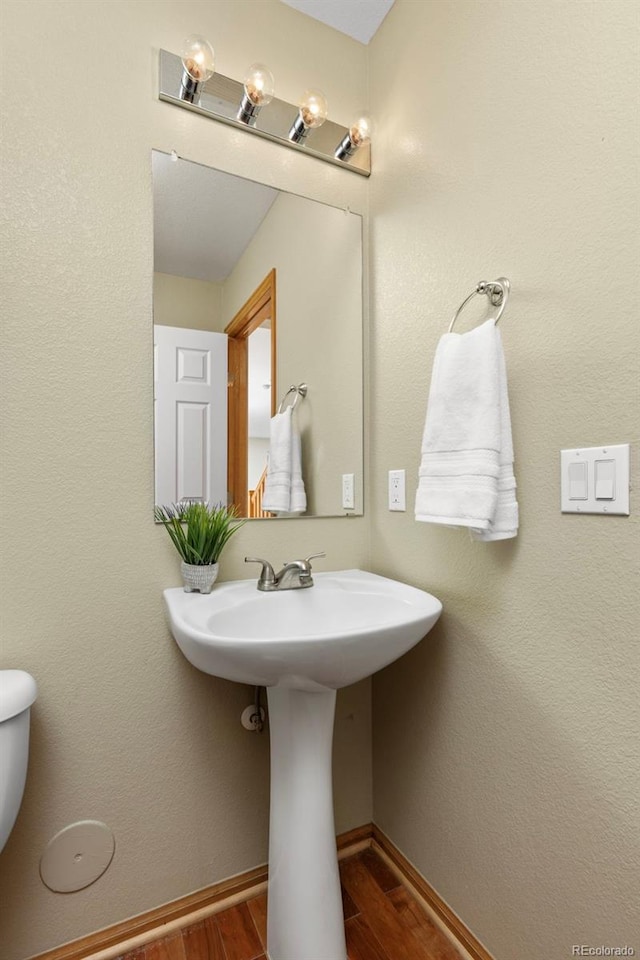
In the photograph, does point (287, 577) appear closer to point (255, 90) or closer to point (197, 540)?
point (197, 540)

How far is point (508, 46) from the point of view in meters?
0.98

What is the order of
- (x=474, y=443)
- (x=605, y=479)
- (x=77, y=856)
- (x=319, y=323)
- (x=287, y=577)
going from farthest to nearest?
1. (x=319, y=323)
2. (x=287, y=577)
3. (x=77, y=856)
4. (x=474, y=443)
5. (x=605, y=479)

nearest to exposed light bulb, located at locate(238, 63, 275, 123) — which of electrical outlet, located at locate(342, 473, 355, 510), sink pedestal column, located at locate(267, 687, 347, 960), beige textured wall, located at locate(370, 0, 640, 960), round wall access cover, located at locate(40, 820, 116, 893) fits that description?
beige textured wall, located at locate(370, 0, 640, 960)

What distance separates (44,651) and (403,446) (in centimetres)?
102

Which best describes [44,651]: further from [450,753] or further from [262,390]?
[450,753]

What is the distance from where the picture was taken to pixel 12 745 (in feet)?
2.93

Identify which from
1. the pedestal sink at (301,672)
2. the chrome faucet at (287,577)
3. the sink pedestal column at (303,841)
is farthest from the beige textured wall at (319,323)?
the sink pedestal column at (303,841)

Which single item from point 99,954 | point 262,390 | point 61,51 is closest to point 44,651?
point 99,954

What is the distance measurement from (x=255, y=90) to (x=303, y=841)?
5.98 feet

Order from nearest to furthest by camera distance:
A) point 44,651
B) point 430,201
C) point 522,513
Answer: point 522,513, point 44,651, point 430,201

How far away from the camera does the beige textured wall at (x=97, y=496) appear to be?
1038mm

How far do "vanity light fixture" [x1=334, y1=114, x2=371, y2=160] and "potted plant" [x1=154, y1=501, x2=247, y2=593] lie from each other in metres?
1.14

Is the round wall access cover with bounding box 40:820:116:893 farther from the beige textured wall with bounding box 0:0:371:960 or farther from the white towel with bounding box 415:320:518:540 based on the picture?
the white towel with bounding box 415:320:518:540

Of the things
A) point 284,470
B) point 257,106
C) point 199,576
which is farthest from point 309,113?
point 199,576
